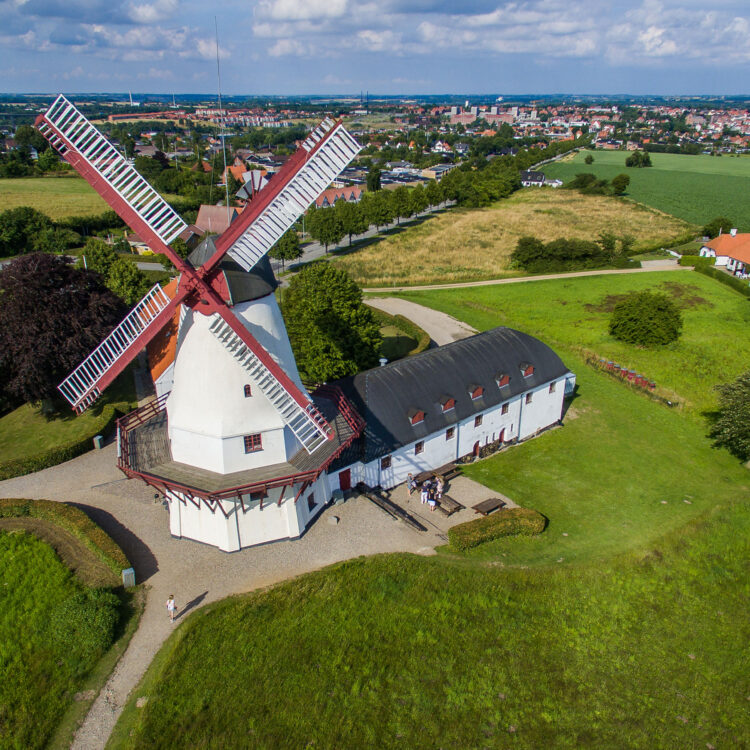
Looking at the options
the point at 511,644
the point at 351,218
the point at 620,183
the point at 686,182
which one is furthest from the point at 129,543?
the point at 686,182

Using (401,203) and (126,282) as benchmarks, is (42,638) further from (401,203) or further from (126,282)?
(401,203)

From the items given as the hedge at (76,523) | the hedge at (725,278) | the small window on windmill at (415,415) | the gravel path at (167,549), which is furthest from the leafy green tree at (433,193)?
the hedge at (76,523)

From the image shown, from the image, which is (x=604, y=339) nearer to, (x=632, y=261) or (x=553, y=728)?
(x=632, y=261)

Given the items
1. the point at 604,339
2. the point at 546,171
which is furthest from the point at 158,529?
the point at 546,171

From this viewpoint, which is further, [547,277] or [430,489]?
[547,277]

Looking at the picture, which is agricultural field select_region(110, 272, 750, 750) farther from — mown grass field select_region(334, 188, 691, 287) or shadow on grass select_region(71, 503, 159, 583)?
mown grass field select_region(334, 188, 691, 287)

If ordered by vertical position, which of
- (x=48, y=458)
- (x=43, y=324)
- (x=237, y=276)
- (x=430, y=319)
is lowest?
(x=430, y=319)
